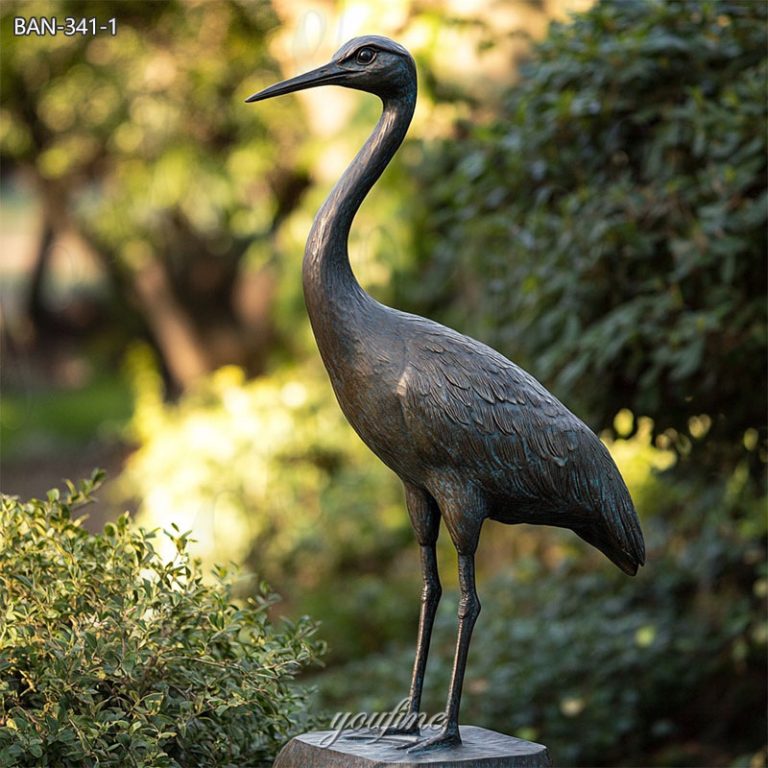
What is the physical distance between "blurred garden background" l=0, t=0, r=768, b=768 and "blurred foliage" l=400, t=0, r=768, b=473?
0.04ft

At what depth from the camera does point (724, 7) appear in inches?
174

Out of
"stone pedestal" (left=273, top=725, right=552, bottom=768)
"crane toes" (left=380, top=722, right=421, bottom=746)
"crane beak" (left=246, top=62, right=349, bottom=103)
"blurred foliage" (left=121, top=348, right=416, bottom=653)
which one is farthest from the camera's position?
"blurred foliage" (left=121, top=348, right=416, bottom=653)

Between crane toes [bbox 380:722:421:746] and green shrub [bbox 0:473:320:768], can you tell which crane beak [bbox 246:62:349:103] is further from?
crane toes [bbox 380:722:421:746]

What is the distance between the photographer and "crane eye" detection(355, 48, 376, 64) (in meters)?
2.89

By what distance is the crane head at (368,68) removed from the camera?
2.88m

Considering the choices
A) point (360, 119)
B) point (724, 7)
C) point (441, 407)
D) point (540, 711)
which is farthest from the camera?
point (360, 119)

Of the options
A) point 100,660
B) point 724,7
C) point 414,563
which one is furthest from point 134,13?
point 100,660

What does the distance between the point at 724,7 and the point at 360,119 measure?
3.88 m

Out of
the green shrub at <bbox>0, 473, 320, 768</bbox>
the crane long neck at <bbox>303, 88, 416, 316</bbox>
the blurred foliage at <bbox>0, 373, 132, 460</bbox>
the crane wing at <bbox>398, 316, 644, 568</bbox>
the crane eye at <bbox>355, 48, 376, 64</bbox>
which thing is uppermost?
the crane eye at <bbox>355, 48, 376, 64</bbox>

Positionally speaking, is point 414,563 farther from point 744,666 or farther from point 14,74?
point 14,74

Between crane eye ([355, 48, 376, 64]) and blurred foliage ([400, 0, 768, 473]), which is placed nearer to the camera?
crane eye ([355, 48, 376, 64])

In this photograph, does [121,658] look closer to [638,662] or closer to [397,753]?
[397,753]

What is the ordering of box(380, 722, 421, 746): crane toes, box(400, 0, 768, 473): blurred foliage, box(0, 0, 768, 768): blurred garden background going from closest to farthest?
box(380, 722, 421, 746): crane toes < box(400, 0, 768, 473): blurred foliage < box(0, 0, 768, 768): blurred garden background

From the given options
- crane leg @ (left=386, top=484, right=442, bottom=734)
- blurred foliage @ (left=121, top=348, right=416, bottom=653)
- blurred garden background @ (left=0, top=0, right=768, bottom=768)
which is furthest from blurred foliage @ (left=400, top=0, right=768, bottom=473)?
blurred foliage @ (left=121, top=348, right=416, bottom=653)
